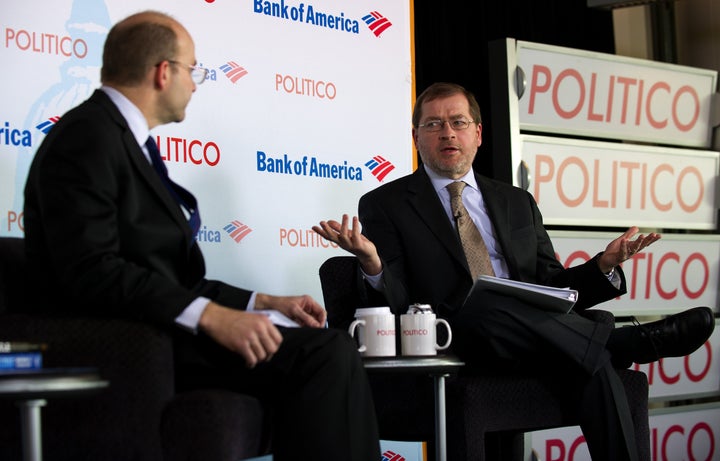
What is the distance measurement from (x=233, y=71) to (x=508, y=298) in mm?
1415

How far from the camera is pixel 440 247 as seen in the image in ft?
10.8

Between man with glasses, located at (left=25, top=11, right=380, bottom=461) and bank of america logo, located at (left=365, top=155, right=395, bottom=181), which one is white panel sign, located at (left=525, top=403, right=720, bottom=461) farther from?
man with glasses, located at (left=25, top=11, right=380, bottom=461)

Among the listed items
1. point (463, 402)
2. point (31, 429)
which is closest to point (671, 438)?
point (463, 402)

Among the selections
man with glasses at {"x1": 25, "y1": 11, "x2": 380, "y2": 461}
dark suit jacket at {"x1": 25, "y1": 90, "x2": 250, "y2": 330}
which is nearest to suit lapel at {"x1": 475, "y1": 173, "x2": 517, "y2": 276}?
man with glasses at {"x1": 25, "y1": 11, "x2": 380, "y2": 461}

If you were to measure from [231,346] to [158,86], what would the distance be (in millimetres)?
647

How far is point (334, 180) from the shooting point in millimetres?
3914

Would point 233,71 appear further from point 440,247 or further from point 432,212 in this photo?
point 440,247

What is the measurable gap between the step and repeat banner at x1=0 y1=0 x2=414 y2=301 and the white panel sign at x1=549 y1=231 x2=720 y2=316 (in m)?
1.05

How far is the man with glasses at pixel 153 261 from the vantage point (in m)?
1.96

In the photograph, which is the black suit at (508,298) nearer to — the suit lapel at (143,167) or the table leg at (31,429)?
the suit lapel at (143,167)

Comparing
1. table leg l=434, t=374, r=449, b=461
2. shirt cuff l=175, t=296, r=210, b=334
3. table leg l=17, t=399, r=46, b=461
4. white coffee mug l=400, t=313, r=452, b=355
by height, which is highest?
shirt cuff l=175, t=296, r=210, b=334

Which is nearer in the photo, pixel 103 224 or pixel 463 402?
pixel 103 224

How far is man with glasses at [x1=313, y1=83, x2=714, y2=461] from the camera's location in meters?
2.83

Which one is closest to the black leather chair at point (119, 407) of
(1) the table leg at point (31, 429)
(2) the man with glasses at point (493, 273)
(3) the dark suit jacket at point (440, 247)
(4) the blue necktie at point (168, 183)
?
(1) the table leg at point (31, 429)
